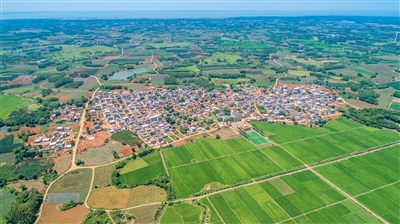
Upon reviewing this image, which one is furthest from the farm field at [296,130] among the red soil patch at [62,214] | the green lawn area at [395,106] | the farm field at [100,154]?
the red soil patch at [62,214]

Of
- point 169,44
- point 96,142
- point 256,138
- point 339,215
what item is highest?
point 169,44

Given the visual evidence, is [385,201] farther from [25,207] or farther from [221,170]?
[25,207]

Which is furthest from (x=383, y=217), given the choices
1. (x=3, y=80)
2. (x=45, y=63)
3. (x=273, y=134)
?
(x=45, y=63)

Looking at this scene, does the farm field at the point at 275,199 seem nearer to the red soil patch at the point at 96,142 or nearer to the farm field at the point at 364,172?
the farm field at the point at 364,172

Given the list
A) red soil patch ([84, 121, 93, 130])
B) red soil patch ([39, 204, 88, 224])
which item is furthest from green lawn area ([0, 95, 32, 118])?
red soil patch ([39, 204, 88, 224])

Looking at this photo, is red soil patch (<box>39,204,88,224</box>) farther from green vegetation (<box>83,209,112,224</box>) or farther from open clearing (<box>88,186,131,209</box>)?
open clearing (<box>88,186,131,209</box>)

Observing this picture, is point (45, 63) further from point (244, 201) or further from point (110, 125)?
point (244, 201)

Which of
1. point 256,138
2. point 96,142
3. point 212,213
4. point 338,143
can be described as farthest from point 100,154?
point 338,143
